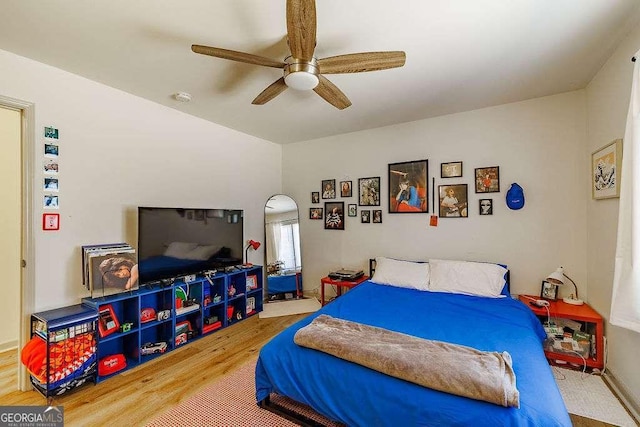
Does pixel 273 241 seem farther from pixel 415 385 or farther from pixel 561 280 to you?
pixel 561 280

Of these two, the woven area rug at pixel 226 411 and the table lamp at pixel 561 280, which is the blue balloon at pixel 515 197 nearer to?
the table lamp at pixel 561 280

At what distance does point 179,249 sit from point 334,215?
2117 mm

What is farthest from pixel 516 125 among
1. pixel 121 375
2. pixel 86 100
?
pixel 121 375

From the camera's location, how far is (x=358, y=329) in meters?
1.90

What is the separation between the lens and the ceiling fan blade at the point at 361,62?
168cm

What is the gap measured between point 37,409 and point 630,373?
3.85 meters

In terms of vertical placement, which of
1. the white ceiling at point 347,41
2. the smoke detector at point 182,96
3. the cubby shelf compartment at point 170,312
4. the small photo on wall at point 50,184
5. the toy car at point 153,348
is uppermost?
the white ceiling at point 347,41

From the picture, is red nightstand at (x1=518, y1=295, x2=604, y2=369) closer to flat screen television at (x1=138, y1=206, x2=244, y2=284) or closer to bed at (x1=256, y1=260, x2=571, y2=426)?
bed at (x1=256, y1=260, x2=571, y2=426)

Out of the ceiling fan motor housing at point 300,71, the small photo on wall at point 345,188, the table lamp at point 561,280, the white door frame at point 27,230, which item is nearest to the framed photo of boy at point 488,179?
the table lamp at point 561,280

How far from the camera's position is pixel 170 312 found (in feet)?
8.95

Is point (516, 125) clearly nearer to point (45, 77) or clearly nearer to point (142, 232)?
point (142, 232)

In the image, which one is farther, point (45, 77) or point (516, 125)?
point (516, 125)

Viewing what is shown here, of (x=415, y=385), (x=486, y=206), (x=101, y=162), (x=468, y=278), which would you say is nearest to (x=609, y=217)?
(x=486, y=206)

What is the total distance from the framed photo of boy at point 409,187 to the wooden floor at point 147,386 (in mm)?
2247
